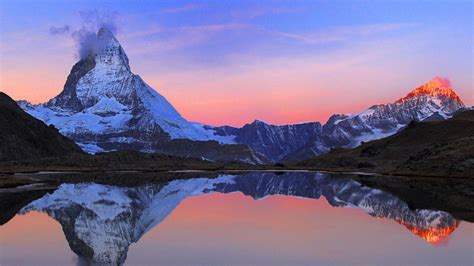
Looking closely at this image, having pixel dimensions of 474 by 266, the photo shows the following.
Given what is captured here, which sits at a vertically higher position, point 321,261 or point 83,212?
point 83,212

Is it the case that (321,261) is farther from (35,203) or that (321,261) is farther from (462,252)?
(35,203)

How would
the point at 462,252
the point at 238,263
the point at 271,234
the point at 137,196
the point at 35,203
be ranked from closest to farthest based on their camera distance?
the point at 238,263, the point at 462,252, the point at 271,234, the point at 35,203, the point at 137,196

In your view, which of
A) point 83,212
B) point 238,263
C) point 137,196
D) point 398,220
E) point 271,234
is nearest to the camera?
point 238,263

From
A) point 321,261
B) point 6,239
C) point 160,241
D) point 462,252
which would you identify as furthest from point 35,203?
point 462,252

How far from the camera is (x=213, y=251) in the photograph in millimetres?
32594

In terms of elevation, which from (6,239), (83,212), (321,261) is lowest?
(321,261)

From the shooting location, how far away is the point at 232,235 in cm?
3928

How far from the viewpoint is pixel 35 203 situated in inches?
2504

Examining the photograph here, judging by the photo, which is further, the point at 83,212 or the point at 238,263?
the point at 83,212

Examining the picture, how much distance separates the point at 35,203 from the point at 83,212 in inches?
388

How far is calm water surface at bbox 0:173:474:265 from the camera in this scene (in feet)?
101

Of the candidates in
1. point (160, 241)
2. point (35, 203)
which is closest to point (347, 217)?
point (160, 241)

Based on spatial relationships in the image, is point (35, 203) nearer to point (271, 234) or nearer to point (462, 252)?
point (271, 234)

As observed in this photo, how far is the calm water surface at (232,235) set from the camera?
3064 centimetres
